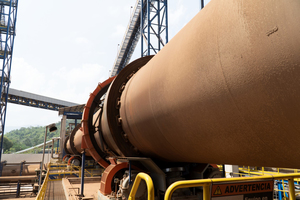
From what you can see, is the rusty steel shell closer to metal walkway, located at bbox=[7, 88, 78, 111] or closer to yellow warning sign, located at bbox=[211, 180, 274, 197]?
yellow warning sign, located at bbox=[211, 180, 274, 197]

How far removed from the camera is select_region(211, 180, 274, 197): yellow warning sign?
1978 mm

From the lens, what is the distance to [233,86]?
1.75 metres

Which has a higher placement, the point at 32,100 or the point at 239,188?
the point at 32,100

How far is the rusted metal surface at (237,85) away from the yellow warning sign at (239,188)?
208mm

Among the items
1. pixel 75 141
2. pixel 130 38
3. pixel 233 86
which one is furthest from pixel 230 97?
pixel 130 38

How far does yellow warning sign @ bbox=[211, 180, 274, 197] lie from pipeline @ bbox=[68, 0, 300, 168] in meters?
0.20

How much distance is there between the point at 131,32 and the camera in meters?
23.6

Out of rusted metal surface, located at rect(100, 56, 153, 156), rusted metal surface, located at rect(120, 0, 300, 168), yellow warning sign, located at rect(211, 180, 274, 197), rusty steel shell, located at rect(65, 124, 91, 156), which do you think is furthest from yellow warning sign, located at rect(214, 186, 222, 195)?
rusty steel shell, located at rect(65, 124, 91, 156)

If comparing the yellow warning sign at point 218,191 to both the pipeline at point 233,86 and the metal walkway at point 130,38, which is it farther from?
the metal walkway at point 130,38

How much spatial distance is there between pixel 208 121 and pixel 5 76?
88.2 ft

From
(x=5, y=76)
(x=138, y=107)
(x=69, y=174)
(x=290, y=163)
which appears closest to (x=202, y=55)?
(x=290, y=163)

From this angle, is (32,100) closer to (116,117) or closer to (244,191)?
(116,117)

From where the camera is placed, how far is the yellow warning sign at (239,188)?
1.98m

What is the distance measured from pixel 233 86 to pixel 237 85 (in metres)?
0.04
